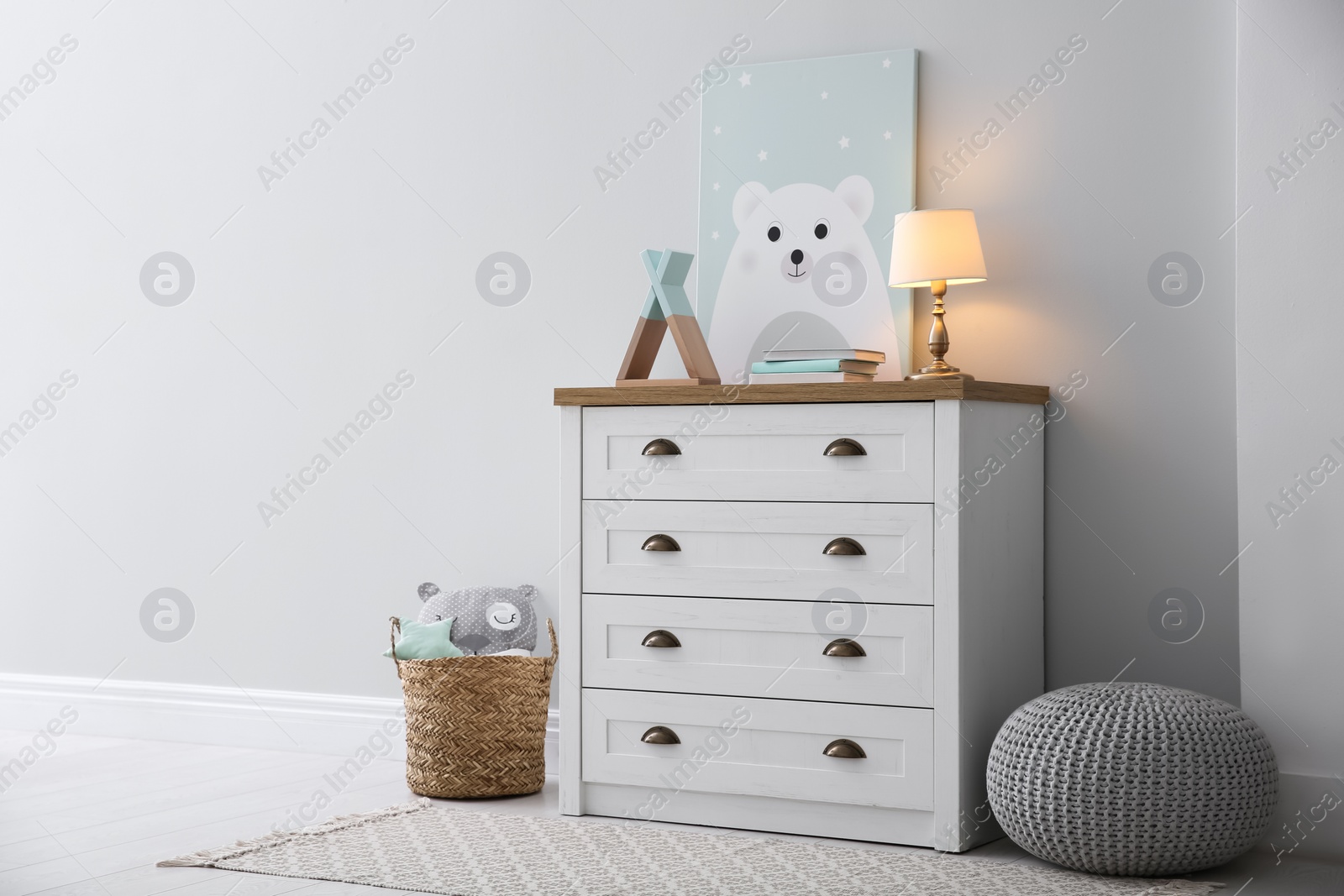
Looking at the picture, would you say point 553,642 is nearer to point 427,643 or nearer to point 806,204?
point 427,643

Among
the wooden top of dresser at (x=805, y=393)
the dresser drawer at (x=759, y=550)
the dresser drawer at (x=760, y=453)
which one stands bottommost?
the dresser drawer at (x=759, y=550)

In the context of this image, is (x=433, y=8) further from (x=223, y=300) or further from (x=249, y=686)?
(x=249, y=686)

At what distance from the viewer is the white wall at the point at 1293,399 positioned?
261 cm

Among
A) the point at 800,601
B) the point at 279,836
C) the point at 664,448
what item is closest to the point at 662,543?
the point at 664,448

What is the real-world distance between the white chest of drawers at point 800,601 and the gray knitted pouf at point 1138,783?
19 cm

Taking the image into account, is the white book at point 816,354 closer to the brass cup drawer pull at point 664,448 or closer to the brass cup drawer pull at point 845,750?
the brass cup drawer pull at point 664,448

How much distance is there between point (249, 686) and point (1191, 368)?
254cm

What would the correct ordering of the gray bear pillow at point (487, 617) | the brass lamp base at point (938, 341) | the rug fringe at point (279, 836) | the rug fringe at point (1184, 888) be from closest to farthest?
1. the rug fringe at point (1184, 888)
2. the rug fringe at point (279, 836)
3. the brass lamp base at point (938, 341)
4. the gray bear pillow at point (487, 617)

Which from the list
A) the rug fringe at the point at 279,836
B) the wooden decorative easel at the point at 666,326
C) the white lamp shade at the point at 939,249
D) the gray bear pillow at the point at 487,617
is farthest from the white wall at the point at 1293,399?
the rug fringe at the point at 279,836

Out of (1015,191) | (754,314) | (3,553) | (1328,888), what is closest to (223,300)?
(3,553)

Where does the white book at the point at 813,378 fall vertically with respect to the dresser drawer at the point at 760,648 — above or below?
above

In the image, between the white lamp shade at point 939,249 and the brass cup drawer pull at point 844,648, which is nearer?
the brass cup drawer pull at point 844,648

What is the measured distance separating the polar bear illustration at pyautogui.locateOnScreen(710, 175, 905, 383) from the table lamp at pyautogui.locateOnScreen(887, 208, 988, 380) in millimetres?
160

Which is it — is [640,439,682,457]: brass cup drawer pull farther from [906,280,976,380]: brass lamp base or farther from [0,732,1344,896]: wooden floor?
[0,732,1344,896]: wooden floor
